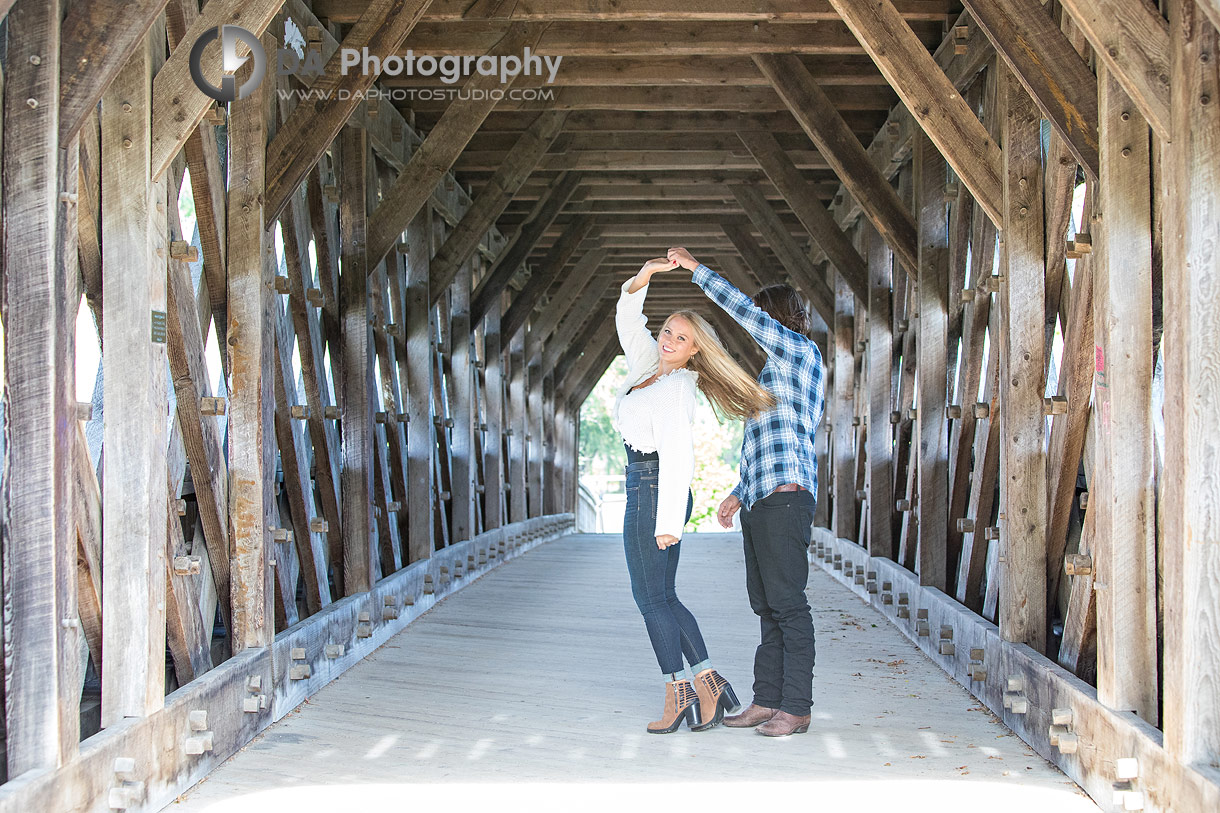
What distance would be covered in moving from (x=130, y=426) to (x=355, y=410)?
2.68 metres

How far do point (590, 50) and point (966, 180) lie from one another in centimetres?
269

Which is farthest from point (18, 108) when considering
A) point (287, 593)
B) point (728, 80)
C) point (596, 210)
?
point (596, 210)

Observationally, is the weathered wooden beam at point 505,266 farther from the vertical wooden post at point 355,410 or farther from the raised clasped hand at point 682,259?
the raised clasped hand at point 682,259

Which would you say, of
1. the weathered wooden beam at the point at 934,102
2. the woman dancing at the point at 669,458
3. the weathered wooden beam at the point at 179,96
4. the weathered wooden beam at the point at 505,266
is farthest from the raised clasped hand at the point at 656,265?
the weathered wooden beam at the point at 505,266

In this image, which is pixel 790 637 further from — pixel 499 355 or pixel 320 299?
pixel 499 355

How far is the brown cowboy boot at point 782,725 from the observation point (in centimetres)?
373

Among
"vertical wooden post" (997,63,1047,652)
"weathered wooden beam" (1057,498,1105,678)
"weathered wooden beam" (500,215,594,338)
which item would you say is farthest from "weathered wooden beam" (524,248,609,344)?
"weathered wooden beam" (1057,498,1105,678)

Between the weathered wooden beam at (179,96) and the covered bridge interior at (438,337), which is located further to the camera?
the weathered wooden beam at (179,96)

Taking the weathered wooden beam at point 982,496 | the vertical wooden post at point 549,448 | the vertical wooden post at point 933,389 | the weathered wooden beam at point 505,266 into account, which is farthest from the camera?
the vertical wooden post at point 549,448

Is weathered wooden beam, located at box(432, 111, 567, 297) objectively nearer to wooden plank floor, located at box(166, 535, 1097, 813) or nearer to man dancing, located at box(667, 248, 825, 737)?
wooden plank floor, located at box(166, 535, 1097, 813)

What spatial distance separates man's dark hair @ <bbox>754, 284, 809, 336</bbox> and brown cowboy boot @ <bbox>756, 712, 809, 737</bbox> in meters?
1.24

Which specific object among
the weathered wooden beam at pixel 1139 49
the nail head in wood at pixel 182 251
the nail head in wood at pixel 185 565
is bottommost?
the nail head in wood at pixel 185 565

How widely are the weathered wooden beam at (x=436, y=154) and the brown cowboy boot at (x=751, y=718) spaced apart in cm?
306

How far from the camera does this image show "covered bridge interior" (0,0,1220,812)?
2652 millimetres
